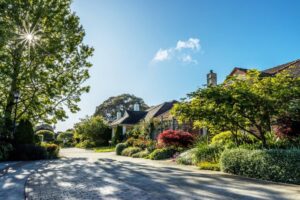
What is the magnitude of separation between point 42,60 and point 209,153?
1451 centimetres

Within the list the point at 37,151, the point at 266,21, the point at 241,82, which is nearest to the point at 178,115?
the point at 241,82

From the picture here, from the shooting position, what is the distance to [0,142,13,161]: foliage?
16.1m

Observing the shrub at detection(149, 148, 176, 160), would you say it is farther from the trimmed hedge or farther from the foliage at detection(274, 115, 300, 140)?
the foliage at detection(274, 115, 300, 140)

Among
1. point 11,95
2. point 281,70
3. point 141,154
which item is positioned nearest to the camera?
point 281,70

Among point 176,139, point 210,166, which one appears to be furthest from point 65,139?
point 210,166

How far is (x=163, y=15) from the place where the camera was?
13570mm

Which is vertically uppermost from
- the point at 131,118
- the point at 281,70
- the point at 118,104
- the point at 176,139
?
the point at 118,104

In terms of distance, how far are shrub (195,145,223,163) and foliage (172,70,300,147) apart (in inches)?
103

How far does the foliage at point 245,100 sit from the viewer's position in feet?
30.3

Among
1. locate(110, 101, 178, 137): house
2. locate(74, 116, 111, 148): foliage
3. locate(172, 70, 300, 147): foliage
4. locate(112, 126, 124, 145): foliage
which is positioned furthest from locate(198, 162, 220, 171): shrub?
locate(74, 116, 111, 148): foliage

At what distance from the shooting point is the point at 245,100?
927 centimetres

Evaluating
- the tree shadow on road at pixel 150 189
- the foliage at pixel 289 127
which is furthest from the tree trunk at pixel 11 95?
the foliage at pixel 289 127

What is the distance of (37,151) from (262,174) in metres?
16.0

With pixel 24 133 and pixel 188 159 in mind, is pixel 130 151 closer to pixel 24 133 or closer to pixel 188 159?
pixel 24 133
